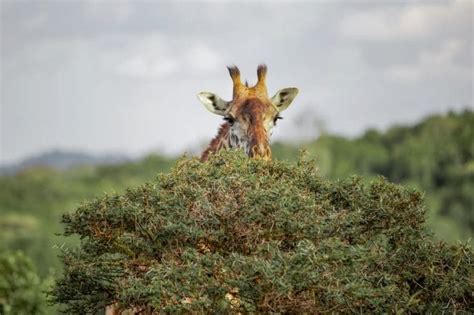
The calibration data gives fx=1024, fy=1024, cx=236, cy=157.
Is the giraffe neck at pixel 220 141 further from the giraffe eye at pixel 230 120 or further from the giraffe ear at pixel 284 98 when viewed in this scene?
the giraffe ear at pixel 284 98

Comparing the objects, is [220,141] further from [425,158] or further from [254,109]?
[425,158]

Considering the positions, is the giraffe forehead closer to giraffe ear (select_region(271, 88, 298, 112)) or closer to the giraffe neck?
the giraffe neck

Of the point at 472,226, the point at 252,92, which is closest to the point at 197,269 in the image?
the point at 252,92

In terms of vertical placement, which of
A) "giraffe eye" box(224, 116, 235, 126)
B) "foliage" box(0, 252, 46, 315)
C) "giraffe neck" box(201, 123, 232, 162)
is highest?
"giraffe eye" box(224, 116, 235, 126)

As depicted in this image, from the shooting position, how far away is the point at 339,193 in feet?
36.4

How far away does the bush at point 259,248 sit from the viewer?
9289 mm

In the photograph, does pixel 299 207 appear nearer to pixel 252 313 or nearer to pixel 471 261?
pixel 252 313

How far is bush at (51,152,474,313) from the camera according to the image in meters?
9.29

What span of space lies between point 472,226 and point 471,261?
92.6 metres

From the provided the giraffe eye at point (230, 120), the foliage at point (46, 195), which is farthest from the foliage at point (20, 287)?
the foliage at point (46, 195)

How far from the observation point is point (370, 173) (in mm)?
119812

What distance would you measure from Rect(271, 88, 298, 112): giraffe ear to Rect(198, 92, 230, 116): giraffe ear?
815mm

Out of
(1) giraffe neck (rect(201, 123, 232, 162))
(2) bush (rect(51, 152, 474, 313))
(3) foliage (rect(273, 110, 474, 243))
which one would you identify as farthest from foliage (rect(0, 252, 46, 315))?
(3) foliage (rect(273, 110, 474, 243))

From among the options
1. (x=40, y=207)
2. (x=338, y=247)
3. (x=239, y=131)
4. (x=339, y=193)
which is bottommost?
(x=338, y=247)
